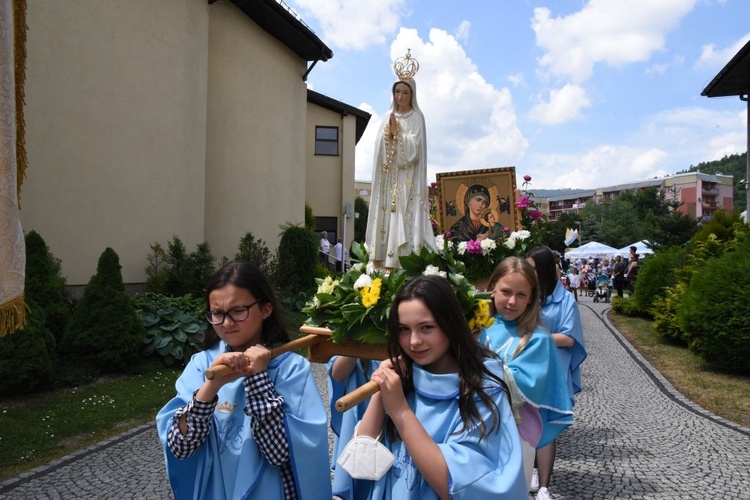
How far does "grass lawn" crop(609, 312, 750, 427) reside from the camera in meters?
7.19

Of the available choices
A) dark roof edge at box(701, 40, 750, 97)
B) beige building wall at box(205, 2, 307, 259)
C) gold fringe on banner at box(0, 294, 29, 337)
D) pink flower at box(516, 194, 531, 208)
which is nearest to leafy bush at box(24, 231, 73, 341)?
gold fringe on banner at box(0, 294, 29, 337)

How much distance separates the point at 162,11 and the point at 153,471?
9.38 metres

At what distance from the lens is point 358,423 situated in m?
2.28

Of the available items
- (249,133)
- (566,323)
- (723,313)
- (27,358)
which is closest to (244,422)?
(566,323)

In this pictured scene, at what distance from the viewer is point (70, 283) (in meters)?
9.28

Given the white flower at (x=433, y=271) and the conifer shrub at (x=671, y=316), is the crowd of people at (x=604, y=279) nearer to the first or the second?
the conifer shrub at (x=671, y=316)

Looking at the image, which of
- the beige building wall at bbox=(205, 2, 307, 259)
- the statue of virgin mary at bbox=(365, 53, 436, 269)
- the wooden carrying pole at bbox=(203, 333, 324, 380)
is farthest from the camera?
the beige building wall at bbox=(205, 2, 307, 259)

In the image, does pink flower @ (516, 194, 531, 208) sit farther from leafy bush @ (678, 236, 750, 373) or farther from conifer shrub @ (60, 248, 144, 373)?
conifer shrub @ (60, 248, 144, 373)

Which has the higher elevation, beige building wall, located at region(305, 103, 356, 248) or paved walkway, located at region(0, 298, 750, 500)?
beige building wall, located at region(305, 103, 356, 248)

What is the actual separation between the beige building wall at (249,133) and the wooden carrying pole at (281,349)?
12410 millimetres

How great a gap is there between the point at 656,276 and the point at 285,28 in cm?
1180

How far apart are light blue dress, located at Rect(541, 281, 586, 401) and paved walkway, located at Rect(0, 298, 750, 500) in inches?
36.7

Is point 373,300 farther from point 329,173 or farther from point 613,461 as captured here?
point 329,173

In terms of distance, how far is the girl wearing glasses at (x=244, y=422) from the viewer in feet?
7.19
